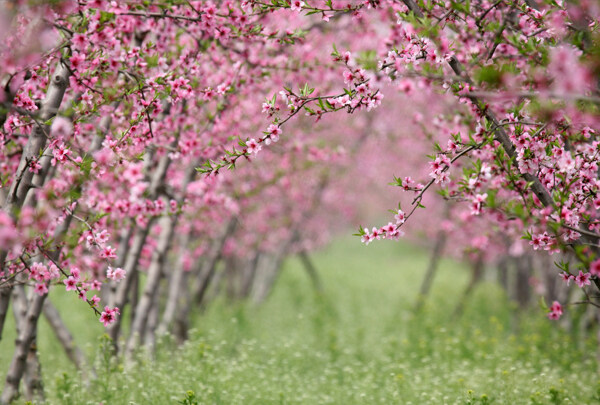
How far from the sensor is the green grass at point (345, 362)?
588 cm

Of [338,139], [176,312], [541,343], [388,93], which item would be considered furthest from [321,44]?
[541,343]

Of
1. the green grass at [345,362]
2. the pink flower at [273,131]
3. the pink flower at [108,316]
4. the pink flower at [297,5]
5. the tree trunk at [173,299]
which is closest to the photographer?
the pink flower at [108,316]

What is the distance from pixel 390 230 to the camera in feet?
14.5

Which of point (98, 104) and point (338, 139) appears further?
point (338, 139)

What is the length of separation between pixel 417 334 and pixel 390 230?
6.15m

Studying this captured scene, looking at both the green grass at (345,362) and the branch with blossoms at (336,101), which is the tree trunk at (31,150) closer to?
the branch with blossoms at (336,101)

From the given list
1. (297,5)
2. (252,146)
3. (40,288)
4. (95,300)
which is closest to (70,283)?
(95,300)

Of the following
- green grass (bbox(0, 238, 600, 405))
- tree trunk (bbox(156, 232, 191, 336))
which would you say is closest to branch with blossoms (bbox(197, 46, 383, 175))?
green grass (bbox(0, 238, 600, 405))

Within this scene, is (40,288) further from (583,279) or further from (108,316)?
(583,279)

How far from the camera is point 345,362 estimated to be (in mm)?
8547

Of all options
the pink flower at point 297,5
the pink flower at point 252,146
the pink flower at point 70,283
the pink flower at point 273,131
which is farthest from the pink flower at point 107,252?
the pink flower at point 297,5

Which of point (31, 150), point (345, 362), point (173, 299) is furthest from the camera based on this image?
point (173, 299)

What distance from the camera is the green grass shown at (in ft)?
19.3

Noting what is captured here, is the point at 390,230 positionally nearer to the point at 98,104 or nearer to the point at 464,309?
the point at 98,104
